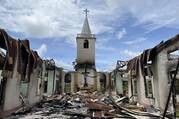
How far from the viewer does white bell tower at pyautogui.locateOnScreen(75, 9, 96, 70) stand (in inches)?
1325

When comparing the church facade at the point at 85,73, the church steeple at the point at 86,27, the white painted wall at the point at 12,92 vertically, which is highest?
the church steeple at the point at 86,27

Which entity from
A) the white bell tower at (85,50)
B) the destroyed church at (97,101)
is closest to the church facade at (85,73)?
the white bell tower at (85,50)

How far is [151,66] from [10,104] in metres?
9.08

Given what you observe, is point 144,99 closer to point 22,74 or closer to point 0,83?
point 22,74

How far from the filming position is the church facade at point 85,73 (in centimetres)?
3173

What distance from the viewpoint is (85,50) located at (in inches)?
1361

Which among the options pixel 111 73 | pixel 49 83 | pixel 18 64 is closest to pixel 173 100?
pixel 18 64

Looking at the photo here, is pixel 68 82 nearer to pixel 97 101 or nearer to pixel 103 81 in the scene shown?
pixel 103 81

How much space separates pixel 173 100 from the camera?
1109 centimetres

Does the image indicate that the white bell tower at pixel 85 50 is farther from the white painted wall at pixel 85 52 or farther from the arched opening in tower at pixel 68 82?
the arched opening in tower at pixel 68 82

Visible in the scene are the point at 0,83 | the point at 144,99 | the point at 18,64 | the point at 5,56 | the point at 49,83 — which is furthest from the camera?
the point at 49,83

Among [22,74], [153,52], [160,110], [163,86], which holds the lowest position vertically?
[160,110]

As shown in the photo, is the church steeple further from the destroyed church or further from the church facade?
the destroyed church

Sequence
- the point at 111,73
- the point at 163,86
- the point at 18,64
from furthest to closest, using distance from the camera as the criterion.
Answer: the point at 111,73
the point at 163,86
the point at 18,64
